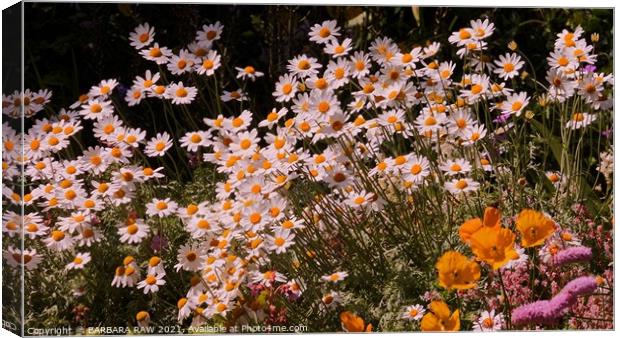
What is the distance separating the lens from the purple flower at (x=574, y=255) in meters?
3.30

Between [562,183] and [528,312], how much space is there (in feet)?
2.35

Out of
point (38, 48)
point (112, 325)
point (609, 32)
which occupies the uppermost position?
point (38, 48)

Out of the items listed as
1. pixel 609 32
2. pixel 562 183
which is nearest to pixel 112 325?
pixel 562 183

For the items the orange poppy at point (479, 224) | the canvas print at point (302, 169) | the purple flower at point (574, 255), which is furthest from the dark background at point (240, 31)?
the purple flower at point (574, 255)

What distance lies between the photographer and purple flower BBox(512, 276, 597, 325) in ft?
10.3

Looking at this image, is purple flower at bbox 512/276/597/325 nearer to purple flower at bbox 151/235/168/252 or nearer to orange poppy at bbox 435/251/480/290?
orange poppy at bbox 435/251/480/290

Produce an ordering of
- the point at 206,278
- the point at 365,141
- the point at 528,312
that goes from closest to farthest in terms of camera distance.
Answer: the point at 528,312 → the point at 206,278 → the point at 365,141

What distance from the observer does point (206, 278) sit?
11.5 ft

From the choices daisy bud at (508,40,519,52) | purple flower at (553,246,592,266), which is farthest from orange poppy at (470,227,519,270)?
daisy bud at (508,40,519,52)

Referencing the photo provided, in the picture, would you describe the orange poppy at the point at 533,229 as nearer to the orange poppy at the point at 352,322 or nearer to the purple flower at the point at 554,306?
the purple flower at the point at 554,306

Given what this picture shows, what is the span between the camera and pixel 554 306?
314cm

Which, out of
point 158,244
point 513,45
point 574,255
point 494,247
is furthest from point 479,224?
point 158,244

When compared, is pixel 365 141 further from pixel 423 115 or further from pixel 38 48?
pixel 38 48

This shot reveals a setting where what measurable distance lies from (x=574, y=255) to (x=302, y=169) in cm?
85
